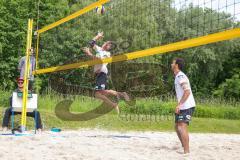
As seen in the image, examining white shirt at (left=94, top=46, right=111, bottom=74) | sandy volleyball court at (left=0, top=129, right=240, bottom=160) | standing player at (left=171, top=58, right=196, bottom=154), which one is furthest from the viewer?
white shirt at (left=94, top=46, right=111, bottom=74)

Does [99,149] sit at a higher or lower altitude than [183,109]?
lower

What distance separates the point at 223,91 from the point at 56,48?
42.1 ft

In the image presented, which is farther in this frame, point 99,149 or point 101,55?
point 101,55

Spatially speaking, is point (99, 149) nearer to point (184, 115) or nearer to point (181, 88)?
point (184, 115)

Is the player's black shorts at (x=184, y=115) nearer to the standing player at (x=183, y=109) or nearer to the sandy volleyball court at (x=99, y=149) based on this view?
the standing player at (x=183, y=109)

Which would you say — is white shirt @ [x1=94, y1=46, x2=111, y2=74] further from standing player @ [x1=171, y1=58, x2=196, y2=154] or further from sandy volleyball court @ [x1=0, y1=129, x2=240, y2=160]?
standing player @ [x1=171, y1=58, x2=196, y2=154]

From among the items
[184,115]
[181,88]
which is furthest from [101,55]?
[184,115]

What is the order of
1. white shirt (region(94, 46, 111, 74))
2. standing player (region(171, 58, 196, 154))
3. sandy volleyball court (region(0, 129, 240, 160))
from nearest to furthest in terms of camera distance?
sandy volleyball court (region(0, 129, 240, 160)) → standing player (region(171, 58, 196, 154)) → white shirt (region(94, 46, 111, 74))

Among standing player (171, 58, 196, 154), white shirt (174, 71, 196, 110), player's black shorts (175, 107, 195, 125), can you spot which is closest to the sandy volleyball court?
standing player (171, 58, 196, 154)

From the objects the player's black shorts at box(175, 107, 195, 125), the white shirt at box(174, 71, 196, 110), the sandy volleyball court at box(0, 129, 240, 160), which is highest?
the white shirt at box(174, 71, 196, 110)

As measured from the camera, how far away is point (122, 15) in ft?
63.5

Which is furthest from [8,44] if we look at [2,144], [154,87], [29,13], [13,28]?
[2,144]

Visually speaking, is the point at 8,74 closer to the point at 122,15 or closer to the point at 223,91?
the point at 122,15

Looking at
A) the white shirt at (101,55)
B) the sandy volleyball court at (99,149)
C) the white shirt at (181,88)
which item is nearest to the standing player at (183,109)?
the white shirt at (181,88)
